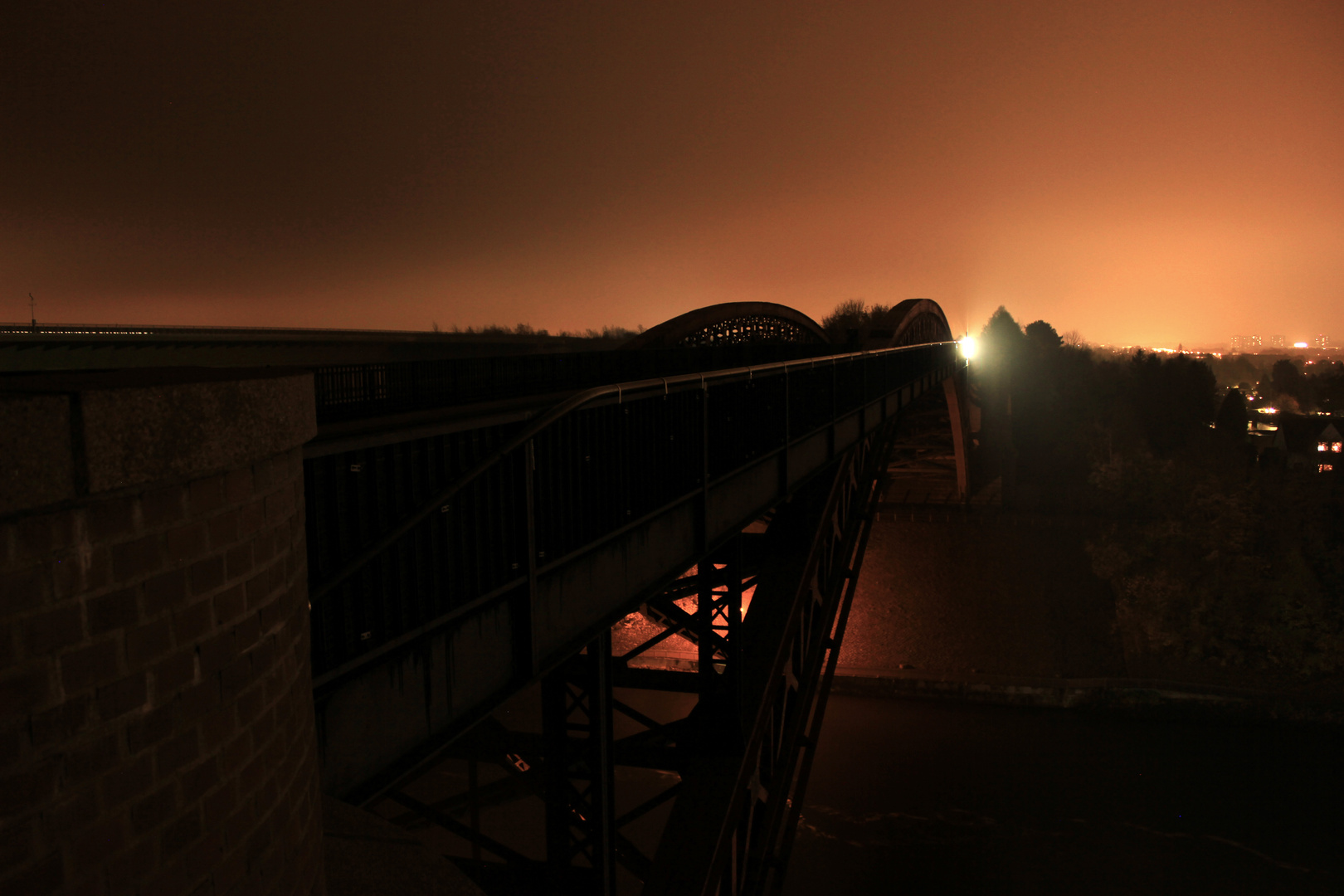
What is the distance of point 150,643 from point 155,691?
116mm

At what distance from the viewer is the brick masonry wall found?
5.73 feet

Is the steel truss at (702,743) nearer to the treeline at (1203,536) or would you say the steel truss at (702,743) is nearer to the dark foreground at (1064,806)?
the dark foreground at (1064,806)

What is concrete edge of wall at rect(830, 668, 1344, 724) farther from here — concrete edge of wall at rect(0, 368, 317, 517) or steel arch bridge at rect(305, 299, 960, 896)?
concrete edge of wall at rect(0, 368, 317, 517)

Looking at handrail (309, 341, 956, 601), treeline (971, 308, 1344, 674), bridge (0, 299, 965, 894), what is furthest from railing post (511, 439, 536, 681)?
treeline (971, 308, 1344, 674)

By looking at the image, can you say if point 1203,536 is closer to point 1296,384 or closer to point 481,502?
point 481,502

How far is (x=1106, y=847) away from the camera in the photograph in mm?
25297

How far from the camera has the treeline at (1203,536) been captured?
115 feet

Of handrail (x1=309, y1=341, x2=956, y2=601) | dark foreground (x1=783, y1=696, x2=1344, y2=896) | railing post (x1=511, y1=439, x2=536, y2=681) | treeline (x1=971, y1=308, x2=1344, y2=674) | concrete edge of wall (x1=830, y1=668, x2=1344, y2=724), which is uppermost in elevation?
handrail (x1=309, y1=341, x2=956, y2=601)

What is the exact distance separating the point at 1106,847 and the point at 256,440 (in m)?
29.4

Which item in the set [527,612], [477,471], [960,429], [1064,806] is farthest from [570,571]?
[960,429]

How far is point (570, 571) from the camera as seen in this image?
16.1ft

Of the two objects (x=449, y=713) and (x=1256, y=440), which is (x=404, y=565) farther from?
(x=1256, y=440)

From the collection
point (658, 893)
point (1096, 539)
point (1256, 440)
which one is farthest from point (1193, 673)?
point (1256, 440)

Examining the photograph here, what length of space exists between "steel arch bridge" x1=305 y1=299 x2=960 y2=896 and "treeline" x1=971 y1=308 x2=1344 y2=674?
31.0 meters
